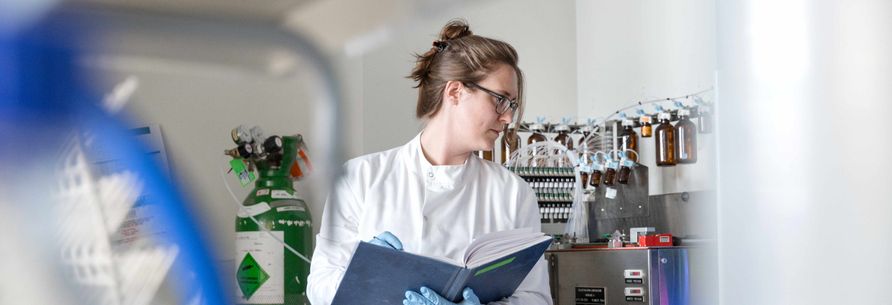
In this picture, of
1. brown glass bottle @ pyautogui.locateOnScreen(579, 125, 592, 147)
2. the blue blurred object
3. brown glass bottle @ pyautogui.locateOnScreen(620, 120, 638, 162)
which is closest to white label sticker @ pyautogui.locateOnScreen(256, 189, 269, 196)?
the blue blurred object

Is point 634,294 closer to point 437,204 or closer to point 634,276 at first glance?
point 634,276

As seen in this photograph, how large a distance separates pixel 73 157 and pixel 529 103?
15.0 feet

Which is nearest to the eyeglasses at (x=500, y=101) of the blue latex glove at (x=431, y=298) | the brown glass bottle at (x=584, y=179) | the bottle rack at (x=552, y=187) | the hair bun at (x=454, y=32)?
the hair bun at (x=454, y=32)

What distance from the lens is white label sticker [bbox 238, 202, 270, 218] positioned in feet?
1.17

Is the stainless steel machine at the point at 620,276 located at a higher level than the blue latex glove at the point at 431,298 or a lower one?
lower

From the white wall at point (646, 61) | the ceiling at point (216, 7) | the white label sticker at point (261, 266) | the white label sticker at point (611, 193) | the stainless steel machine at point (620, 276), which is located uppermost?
the white wall at point (646, 61)

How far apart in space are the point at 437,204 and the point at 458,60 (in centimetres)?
32

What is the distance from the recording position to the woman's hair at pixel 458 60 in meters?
1.95

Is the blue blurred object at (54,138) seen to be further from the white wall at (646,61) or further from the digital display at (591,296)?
the white wall at (646,61)

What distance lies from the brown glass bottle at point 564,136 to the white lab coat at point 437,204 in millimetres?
2012

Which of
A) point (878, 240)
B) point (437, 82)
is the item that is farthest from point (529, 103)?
point (878, 240)

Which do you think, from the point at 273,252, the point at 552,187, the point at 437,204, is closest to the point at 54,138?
the point at 273,252

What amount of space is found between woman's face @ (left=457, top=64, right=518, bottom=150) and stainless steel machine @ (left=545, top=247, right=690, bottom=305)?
1493mm

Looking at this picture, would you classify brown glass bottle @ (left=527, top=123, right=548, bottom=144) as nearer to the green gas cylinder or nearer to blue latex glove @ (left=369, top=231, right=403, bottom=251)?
blue latex glove @ (left=369, top=231, right=403, bottom=251)
